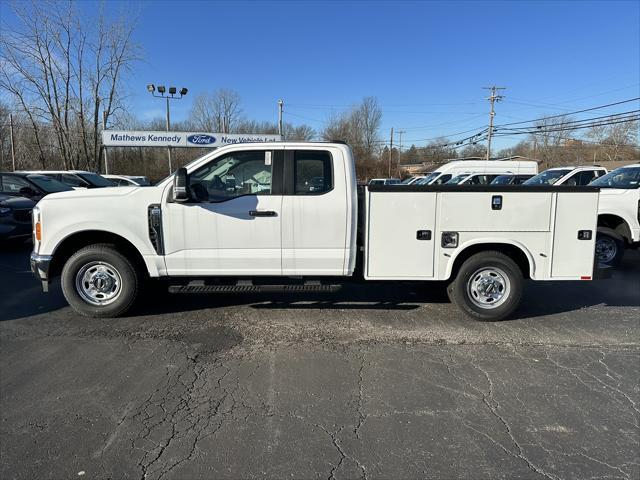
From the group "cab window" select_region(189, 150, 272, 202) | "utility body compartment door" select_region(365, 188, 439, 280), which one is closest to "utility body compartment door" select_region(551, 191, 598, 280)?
"utility body compartment door" select_region(365, 188, 439, 280)

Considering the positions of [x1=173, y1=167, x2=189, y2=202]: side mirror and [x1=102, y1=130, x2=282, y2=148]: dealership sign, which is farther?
[x1=102, y1=130, x2=282, y2=148]: dealership sign

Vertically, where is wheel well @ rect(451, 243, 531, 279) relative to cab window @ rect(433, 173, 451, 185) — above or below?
below

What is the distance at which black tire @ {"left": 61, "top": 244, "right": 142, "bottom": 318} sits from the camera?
4945 mm

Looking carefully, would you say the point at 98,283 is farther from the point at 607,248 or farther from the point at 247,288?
the point at 607,248

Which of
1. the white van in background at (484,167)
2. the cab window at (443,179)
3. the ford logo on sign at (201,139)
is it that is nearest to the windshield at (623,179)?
the cab window at (443,179)

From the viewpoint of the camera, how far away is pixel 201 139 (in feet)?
98.5

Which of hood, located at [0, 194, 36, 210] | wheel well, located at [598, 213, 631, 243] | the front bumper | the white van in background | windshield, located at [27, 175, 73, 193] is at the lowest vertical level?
the front bumper

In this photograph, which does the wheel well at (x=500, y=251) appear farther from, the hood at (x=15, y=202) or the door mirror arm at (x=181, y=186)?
the hood at (x=15, y=202)

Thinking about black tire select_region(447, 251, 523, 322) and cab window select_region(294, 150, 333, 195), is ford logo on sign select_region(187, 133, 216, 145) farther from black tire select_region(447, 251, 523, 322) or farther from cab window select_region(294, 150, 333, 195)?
black tire select_region(447, 251, 523, 322)

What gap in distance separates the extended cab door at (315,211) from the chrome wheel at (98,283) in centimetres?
204

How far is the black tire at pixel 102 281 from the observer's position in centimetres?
495

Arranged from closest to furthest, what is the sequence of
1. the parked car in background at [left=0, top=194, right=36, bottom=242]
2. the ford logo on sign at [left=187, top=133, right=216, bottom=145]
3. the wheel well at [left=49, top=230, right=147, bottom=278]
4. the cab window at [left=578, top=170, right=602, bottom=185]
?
the wheel well at [left=49, top=230, right=147, bottom=278]
the parked car in background at [left=0, top=194, right=36, bottom=242]
the cab window at [left=578, top=170, right=602, bottom=185]
the ford logo on sign at [left=187, top=133, right=216, bottom=145]

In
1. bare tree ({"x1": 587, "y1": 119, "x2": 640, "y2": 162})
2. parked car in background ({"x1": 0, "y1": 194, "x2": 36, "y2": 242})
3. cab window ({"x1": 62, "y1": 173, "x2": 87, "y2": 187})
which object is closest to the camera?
parked car in background ({"x1": 0, "y1": 194, "x2": 36, "y2": 242})

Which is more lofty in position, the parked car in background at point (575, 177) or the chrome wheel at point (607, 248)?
the parked car in background at point (575, 177)
